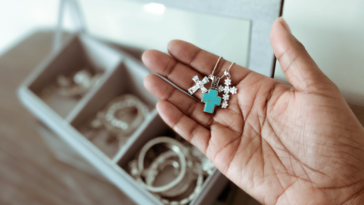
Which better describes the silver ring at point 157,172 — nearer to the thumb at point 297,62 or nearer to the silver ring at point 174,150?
the silver ring at point 174,150

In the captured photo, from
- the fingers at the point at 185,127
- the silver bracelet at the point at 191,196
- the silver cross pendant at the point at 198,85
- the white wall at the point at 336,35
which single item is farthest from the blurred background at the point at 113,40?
the fingers at the point at 185,127

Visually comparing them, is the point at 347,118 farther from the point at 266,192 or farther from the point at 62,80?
the point at 62,80

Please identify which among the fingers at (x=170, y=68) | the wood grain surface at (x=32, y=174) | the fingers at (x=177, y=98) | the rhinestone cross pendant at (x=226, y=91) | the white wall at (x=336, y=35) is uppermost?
the white wall at (x=336, y=35)

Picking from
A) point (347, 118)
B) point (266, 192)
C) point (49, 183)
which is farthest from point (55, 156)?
point (347, 118)

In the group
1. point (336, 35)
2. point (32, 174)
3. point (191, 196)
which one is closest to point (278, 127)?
point (336, 35)

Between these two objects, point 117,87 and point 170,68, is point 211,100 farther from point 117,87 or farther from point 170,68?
point 117,87
